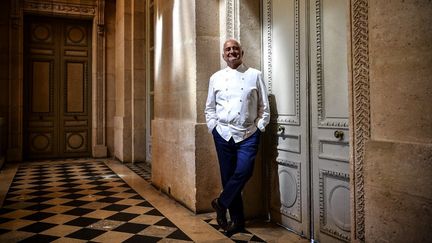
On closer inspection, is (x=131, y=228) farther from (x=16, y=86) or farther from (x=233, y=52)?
(x=16, y=86)

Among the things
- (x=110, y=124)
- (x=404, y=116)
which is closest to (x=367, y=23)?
(x=404, y=116)

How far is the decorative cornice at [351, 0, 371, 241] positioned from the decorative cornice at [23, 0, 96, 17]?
7.66 metres

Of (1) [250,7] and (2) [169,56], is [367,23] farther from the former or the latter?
(2) [169,56]

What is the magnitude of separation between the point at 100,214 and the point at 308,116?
233 cm

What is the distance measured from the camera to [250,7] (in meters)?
3.50

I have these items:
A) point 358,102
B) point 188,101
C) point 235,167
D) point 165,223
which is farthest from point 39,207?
point 358,102

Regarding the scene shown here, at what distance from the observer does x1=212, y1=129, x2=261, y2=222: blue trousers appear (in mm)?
3012

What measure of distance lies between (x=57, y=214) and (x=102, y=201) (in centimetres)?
64

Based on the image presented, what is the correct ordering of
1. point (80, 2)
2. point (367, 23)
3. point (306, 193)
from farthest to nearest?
point (80, 2) → point (306, 193) → point (367, 23)

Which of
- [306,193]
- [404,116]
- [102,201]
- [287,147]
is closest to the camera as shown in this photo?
Result: [404,116]

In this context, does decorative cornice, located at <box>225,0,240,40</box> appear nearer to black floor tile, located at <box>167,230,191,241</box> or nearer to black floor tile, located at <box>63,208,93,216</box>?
black floor tile, located at <box>167,230,191,241</box>

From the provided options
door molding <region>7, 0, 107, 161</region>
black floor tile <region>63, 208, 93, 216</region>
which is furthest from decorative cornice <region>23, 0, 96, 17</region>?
black floor tile <region>63, 208, 93, 216</region>

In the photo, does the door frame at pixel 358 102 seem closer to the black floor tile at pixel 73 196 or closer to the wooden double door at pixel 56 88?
the black floor tile at pixel 73 196

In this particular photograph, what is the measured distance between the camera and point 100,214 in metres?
3.73
